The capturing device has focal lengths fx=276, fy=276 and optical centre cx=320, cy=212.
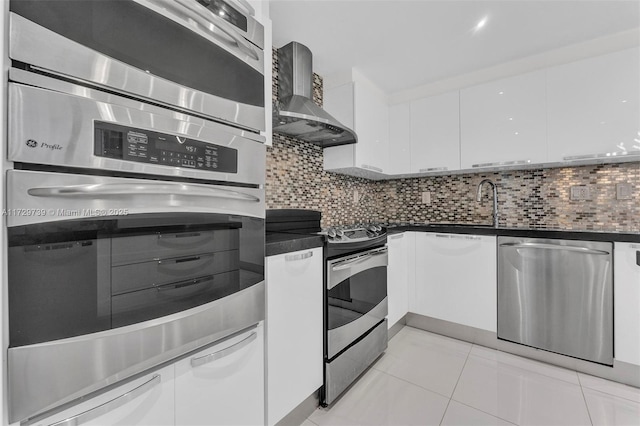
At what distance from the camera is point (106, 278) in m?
0.71

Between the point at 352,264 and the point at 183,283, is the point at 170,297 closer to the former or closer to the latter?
the point at 183,283

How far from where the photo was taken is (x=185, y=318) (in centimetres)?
86

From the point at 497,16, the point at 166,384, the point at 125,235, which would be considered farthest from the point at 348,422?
the point at 497,16

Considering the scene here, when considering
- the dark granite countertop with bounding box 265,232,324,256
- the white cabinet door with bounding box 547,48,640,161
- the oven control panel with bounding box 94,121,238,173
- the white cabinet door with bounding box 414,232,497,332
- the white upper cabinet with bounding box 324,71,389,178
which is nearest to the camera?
the oven control panel with bounding box 94,121,238,173

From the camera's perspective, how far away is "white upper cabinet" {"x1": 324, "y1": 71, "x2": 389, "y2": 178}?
2.43 m

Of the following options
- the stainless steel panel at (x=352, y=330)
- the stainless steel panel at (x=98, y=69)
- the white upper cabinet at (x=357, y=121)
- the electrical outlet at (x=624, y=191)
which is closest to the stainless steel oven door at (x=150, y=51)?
the stainless steel panel at (x=98, y=69)

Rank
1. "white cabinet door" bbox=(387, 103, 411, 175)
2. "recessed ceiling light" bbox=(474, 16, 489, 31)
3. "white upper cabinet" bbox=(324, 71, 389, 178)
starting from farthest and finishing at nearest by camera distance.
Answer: "white cabinet door" bbox=(387, 103, 411, 175) → "white upper cabinet" bbox=(324, 71, 389, 178) → "recessed ceiling light" bbox=(474, 16, 489, 31)

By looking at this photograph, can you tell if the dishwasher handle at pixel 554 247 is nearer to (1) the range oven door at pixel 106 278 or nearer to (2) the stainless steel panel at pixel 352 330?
(2) the stainless steel panel at pixel 352 330

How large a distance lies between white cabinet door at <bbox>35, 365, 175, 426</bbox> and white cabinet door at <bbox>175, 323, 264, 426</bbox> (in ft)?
0.11

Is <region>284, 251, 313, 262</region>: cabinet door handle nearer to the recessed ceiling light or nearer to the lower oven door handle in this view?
the lower oven door handle

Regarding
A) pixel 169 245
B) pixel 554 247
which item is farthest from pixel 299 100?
pixel 554 247

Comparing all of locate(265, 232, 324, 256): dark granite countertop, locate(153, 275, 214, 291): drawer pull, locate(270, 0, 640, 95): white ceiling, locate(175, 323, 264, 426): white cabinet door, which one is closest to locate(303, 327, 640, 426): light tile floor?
locate(175, 323, 264, 426): white cabinet door

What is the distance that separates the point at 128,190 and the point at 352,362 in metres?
1.60

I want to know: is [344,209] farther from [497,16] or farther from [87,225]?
[87,225]
